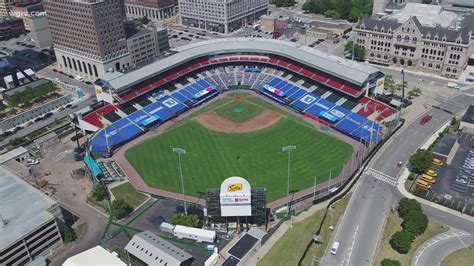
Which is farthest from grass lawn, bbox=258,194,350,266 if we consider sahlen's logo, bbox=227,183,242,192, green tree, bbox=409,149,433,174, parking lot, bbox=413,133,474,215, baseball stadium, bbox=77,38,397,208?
green tree, bbox=409,149,433,174

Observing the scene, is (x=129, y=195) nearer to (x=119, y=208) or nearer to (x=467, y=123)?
(x=119, y=208)

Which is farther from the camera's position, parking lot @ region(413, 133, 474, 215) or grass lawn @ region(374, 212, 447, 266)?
parking lot @ region(413, 133, 474, 215)

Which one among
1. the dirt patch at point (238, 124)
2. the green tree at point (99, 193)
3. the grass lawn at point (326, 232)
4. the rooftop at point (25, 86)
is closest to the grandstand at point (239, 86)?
the dirt patch at point (238, 124)

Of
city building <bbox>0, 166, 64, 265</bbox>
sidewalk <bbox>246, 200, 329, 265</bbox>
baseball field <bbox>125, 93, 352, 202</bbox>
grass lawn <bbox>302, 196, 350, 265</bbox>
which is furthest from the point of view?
baseball field <bbox>125, 93, 352, 202</bbox>

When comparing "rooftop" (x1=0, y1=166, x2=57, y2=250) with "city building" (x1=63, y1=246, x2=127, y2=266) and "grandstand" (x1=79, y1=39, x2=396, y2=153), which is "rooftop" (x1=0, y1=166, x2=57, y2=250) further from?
"grandstand" (x1=79, y1=39, x2=396, y2=153)

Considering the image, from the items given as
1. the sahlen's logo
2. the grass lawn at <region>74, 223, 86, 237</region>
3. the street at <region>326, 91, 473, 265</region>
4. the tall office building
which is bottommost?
the grass lawn at <region>74, 223, 86, 237</region>

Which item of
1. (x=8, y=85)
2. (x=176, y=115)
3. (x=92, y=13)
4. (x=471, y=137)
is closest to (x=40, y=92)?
(x=8, y=85)

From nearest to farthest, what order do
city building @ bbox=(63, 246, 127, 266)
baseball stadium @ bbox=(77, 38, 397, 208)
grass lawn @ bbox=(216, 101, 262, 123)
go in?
city building @ bbox=(63, 246, 127, 266), baseball stadium @ bbox=(77, 38, 397, 208), grass lawn @ bbox=(216, 101, 262, 123)

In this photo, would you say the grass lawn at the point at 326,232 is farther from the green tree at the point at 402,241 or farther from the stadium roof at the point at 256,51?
the stadium roof at the point at 256,51
